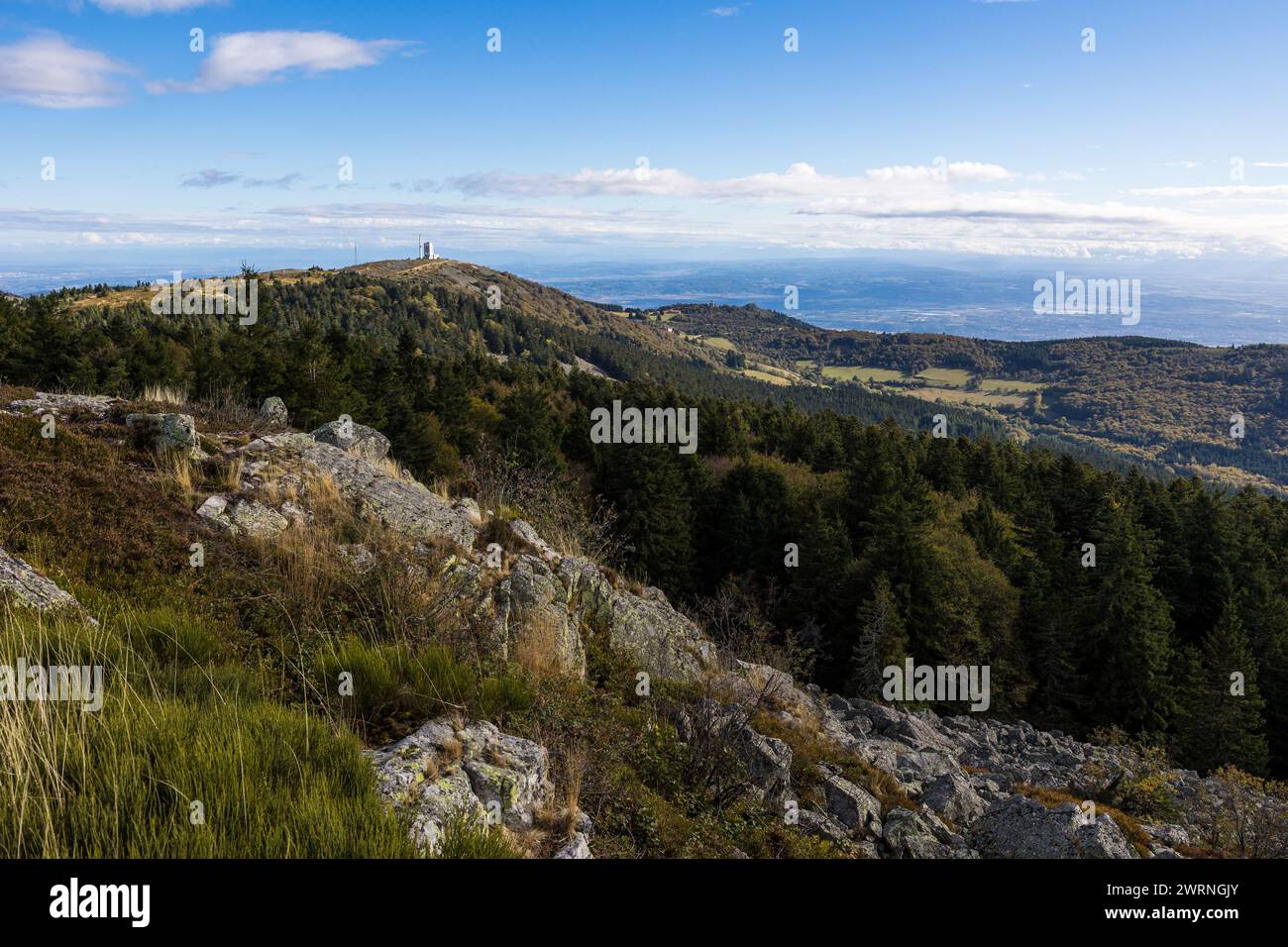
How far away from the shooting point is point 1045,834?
808 cm

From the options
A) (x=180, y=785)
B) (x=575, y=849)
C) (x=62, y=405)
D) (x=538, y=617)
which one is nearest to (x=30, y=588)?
(x=180, y=785)

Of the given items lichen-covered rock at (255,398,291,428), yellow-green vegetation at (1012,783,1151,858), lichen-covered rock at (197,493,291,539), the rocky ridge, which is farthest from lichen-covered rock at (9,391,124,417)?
yellow-green vegetation at (1012,783,1151,858)

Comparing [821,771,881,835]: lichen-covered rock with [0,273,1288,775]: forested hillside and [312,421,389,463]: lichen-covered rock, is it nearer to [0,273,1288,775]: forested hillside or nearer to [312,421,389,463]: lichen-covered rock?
[0,273,1288,775]: forested hillside

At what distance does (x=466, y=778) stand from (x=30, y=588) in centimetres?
380

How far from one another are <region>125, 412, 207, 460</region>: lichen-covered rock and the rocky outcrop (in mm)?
6881

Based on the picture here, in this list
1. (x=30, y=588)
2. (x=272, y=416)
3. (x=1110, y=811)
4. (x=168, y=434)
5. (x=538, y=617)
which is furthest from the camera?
(x=272, y=416)

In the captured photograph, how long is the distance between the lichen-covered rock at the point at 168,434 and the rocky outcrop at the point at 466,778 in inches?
271

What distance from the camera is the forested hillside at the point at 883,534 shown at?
98.3ft

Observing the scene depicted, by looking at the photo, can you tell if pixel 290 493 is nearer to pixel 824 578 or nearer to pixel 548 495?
pixel 548 495

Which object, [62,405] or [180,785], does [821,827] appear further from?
[62,405]

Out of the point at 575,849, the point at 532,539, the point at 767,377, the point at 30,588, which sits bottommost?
the point at 575,849

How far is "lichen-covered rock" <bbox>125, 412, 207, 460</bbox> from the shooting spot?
8961 mm

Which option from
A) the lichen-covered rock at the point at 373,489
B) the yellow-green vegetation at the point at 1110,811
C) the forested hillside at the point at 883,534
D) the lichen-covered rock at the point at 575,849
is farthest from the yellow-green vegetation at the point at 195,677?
the yellow-green vegetation at the point at 1110,811
